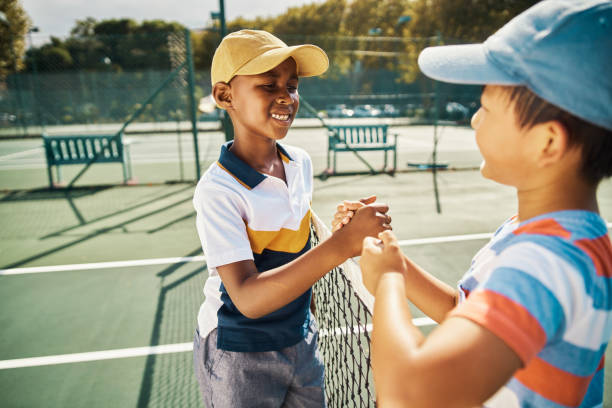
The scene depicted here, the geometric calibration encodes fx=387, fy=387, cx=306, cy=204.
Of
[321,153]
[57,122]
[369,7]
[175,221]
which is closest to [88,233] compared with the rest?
[175,221]

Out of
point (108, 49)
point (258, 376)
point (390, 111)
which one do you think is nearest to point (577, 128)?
point (258, 376)

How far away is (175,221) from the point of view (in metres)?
6.27

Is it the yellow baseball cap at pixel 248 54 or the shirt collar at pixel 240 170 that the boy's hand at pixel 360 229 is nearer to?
the shirt collar at pixel 240 170

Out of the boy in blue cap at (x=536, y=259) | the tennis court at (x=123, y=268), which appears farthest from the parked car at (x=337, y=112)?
the boy in blue cap at (x=536, y=259)

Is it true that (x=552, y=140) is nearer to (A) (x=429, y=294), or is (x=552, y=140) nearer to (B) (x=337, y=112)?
(A) (x=429, y=294)

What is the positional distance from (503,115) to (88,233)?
6.13 meters

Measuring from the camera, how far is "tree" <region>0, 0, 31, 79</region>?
16672 millimetres

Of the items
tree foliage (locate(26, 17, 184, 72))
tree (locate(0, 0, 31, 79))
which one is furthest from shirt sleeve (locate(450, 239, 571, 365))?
tree (locate(0, 0, 31, 79))

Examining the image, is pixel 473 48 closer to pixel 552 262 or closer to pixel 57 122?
pixel 552 262

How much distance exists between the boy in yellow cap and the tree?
1737 cm

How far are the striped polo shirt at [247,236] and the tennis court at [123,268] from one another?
156 centimetres

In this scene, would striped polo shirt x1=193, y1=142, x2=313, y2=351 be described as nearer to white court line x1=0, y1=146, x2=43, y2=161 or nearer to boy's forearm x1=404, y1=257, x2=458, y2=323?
boy's forearm x1=404, y1=257, x2=458, y2=323

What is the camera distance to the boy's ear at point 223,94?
1440mm

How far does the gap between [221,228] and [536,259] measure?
876 mm
